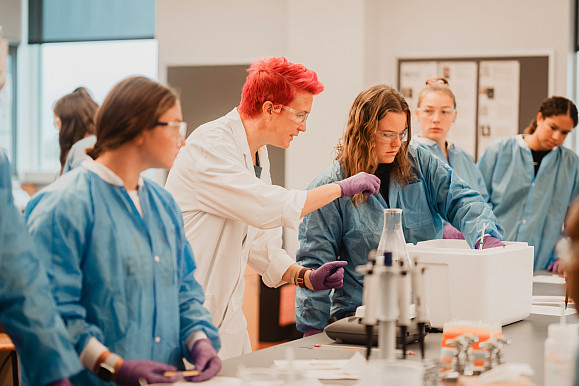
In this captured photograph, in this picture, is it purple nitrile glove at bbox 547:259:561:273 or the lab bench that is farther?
purple nitrile glove at bbox 547:259:561:273

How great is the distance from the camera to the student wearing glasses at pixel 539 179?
3.93 metres

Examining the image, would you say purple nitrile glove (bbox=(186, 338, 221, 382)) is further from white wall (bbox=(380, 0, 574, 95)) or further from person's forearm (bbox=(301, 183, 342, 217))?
white wall (bbox=(380, 0, 574, 95))

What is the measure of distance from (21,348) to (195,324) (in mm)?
424

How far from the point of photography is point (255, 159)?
2.39 m

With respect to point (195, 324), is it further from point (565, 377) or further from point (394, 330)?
point (565, 377)

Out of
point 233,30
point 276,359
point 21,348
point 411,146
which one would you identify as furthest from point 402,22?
point 21,348

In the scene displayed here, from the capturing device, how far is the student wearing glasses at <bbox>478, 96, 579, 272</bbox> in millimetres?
3926

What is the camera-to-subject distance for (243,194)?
2.03 m

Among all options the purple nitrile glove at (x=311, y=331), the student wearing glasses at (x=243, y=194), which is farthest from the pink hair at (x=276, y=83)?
the purple nitrile glove at (x=311, y=331)

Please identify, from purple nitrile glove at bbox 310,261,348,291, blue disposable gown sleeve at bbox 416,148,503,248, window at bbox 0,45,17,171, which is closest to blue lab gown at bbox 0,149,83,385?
purple nitrile glove at bbox 310,261,348,291

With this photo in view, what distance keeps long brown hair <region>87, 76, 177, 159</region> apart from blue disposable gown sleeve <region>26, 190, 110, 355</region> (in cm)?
18

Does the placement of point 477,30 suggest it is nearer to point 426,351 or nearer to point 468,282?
point 468,282

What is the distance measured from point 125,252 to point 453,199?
49.5 inches

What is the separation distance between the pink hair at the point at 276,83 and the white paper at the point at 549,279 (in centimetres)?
154
